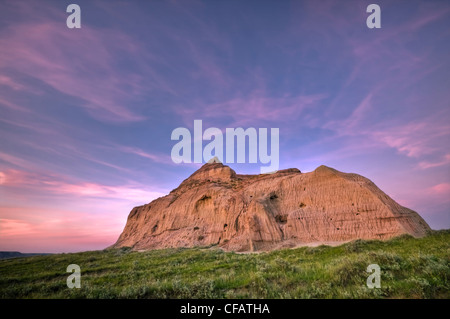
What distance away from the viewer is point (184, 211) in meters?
53.6

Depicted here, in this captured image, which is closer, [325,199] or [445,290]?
[445,290]

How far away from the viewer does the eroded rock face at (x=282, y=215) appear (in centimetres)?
3045

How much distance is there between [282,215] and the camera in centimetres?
3894

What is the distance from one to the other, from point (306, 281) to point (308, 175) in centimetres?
3561

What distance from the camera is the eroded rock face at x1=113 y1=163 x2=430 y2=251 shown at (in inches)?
1199
